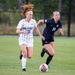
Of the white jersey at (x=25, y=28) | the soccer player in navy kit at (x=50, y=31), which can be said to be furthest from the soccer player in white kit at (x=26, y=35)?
the soccer player in navy kit at (x=50, y=31)

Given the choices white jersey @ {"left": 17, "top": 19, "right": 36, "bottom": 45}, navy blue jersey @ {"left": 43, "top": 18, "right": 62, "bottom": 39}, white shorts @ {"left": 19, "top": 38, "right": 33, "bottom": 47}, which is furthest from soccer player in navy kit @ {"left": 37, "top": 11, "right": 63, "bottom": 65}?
white shorts @ {"left": 19, "top": 38, "right": 33, "bottom": 47}

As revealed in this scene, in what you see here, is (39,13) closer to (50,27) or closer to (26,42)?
(50,27)

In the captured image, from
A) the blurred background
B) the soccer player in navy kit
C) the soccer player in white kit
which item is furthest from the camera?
the blurred background

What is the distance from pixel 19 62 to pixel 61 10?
16.7m

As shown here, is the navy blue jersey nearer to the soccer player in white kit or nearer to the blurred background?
the soccer player in white kit

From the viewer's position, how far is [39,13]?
30.4 metres

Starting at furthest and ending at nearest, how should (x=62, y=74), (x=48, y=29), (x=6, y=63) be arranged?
1. (x=6, y=63)
2. (x=48, y=29)
3. (x=62, y=74)

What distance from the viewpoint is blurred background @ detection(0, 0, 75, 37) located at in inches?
1174

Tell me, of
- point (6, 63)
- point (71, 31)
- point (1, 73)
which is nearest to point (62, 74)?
point (1, 73)

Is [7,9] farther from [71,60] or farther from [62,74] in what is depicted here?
[62,74]

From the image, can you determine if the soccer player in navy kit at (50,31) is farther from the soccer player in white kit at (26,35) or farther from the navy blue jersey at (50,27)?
the soccer player in white kit at (26,35)

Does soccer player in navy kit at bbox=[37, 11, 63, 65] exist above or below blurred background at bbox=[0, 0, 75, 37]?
above

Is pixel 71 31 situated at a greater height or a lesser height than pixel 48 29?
lesser

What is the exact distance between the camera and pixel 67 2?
3053 cm
